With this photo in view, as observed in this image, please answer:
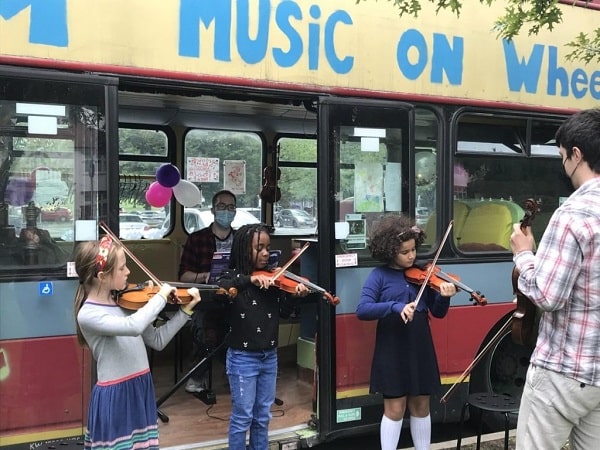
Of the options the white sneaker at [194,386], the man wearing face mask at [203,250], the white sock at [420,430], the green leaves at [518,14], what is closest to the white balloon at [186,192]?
the man wearing face mask at [203,250]

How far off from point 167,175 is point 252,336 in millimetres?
1833

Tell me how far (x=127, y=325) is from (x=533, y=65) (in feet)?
11.4

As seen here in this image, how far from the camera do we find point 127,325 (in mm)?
2516

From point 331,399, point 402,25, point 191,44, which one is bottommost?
point 331,399

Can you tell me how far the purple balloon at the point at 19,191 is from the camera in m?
2.97

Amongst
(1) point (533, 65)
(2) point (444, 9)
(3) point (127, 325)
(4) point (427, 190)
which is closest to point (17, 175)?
(3) point (127, 325)

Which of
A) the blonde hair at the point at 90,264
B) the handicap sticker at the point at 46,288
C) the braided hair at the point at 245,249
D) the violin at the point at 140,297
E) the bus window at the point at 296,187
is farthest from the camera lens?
the bus window at the point at 296,187

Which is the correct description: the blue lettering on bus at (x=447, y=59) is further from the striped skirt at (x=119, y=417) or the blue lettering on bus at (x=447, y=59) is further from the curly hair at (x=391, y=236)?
the striped skirt at (x=119, y=417)

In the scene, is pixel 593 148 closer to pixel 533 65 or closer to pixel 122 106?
pixel 533 65

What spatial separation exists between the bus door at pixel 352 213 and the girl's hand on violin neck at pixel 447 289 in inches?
27.2

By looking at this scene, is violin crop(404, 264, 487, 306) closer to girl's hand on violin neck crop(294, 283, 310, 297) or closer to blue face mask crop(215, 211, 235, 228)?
girl's hand on violin neck crop(294, 283, 310, 297)

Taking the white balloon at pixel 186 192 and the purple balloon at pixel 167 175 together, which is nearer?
the purple balloon at pixel 167 175

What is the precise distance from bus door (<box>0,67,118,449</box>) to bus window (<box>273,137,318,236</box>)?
3.46 meters

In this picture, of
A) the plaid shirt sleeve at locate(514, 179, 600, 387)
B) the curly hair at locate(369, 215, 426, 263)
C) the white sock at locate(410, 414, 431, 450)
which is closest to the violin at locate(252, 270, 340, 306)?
the curly hair at locate(369, 215, 426, 263)
